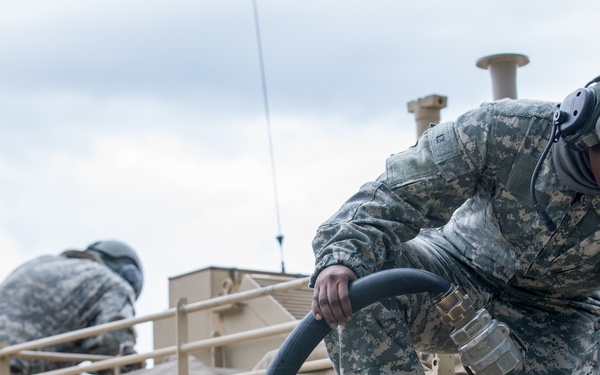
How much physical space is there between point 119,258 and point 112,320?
4.80ft

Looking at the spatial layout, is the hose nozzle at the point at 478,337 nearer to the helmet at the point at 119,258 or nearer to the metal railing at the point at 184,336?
the metal railing at the point at 184,336

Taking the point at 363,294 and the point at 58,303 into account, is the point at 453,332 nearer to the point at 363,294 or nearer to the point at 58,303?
the point at 363,294

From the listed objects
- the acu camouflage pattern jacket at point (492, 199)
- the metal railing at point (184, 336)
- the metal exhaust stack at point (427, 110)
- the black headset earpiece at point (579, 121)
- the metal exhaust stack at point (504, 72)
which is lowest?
the metal railing at point (184, 336)

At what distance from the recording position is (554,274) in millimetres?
3521

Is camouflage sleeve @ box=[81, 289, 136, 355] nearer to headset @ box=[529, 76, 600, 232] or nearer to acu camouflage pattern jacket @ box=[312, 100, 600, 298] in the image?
acu camouflage pattern jacket @ box=[312, 100, 600, 298]

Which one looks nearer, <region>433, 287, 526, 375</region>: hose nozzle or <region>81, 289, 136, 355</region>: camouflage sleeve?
<region>433, 287, 526, 375</region>: hose nozzle

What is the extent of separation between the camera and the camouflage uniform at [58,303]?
27.0ft

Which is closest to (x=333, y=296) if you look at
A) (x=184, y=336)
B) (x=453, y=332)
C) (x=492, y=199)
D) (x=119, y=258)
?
(x=453, y=332)

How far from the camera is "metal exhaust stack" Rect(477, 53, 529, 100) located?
5867 mm

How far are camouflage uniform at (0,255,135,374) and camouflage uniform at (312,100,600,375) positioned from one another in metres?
4.85

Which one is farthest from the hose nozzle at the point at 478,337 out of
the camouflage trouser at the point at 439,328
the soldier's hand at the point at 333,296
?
the soldier's hand at the point at 333,296

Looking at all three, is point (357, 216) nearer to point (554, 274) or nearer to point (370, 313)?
point (370, 313)

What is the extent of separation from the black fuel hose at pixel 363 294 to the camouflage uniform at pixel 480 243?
0.08 m

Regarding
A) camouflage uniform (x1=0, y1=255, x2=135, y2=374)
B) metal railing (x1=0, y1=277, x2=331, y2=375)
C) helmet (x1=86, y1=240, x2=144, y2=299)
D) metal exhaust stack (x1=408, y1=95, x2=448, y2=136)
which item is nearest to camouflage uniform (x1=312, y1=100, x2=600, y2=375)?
metal railing (x1=0, y1=277, x2=331, y2=375)
